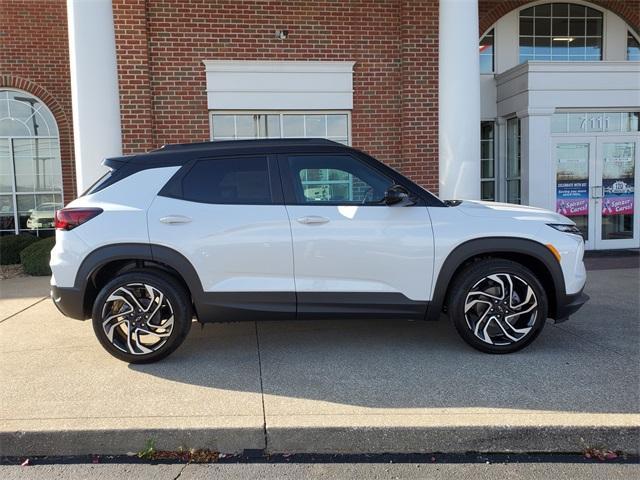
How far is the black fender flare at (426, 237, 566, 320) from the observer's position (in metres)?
4.42

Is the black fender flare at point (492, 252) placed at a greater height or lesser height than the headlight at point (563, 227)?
lesser

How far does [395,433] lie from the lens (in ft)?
10.9

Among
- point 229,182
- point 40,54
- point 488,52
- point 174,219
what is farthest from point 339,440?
point 40,54

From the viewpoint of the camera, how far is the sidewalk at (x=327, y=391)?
3328 mm

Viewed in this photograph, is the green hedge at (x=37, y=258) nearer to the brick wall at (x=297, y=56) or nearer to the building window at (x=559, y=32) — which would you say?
the brick wall at (x=297, y=56)

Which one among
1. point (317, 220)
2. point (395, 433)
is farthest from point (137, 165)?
point (395, 433)

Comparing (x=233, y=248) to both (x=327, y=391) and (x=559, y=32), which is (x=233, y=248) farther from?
(x=559, y=32)

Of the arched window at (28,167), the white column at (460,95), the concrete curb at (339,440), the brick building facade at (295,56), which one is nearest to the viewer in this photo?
the concrete curb at (339,440)

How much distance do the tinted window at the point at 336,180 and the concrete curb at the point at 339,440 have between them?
74.4 inches

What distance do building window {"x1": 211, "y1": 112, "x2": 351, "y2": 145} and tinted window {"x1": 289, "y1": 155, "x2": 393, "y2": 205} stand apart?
176 inches

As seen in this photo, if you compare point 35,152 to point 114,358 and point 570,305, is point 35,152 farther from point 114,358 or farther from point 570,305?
point 570,305

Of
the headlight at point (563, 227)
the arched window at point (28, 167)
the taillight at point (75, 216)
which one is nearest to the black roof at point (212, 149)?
the taillight at point (75, 216)

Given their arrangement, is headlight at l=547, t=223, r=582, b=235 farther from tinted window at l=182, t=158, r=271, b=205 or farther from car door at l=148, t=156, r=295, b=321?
tinted window at l=182, t=158, r=271, b=205

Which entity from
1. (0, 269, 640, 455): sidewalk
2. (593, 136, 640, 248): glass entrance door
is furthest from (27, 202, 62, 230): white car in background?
(593, 136, 640, 248): glass entrance door
